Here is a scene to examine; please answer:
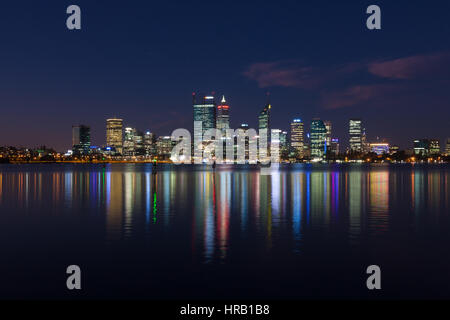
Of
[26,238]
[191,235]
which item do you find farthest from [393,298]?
[26,238]

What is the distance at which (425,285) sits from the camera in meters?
11.3

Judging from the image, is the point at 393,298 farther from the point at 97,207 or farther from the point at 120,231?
the point at 97,207

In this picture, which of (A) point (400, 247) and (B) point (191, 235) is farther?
(B) point (191, 235)
